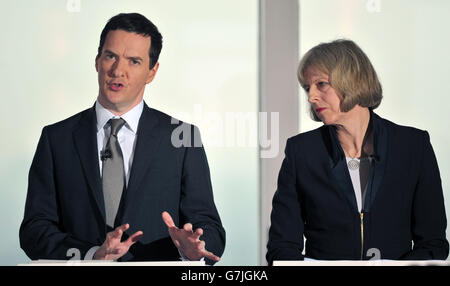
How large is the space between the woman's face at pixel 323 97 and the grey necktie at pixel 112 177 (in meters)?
0.82

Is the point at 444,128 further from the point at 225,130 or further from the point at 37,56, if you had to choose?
the point at 37,56

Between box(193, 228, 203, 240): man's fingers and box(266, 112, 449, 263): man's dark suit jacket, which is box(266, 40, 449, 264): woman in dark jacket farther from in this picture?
box(193, 228, 203, 240): man's fingers

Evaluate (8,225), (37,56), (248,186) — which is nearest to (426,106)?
(248,186)

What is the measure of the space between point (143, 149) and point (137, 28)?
1.71ft

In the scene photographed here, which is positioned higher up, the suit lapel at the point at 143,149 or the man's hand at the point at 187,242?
the suit lapel at the point at 143,149

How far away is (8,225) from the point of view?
2461 millimetres

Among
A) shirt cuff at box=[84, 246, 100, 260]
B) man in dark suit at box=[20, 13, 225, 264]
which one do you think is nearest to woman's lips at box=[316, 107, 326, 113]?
man in dark suit at box=[20, 13, 225, 264]

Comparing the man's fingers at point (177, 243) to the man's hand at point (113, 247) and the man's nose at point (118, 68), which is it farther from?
the man's nose at point (118, 68)

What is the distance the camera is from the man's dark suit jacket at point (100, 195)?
7.64 ft

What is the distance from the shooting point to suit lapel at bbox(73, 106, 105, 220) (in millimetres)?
2328

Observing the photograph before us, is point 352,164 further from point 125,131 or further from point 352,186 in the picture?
point 125,131

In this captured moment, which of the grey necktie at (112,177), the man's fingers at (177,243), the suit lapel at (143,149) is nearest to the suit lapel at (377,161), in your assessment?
the man's fingers at (177,243)

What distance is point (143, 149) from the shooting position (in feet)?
7.80

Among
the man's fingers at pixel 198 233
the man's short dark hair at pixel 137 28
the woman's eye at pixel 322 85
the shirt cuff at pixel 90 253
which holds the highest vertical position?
the man's short dark hair at pixel 137 28
